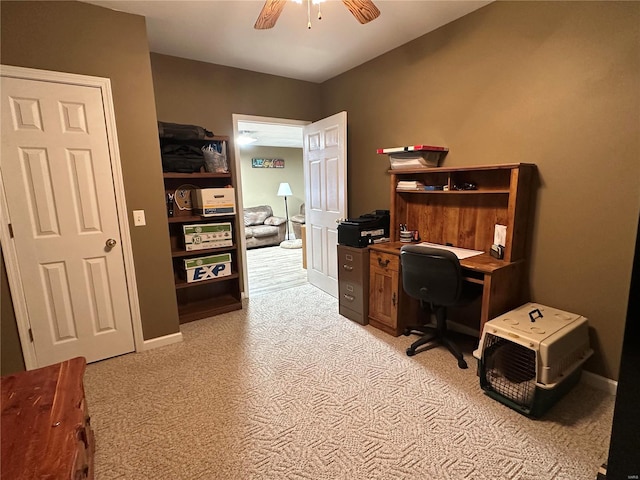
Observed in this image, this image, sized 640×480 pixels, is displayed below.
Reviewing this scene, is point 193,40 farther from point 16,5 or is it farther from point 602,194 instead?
point 602,194

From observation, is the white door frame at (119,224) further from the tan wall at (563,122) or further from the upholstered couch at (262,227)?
the upholstered couch at (262,227)

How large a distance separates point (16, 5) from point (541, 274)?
388 centimetres

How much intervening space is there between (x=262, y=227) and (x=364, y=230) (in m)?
4.17

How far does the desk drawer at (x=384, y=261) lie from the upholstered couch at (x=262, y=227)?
4.15 meters

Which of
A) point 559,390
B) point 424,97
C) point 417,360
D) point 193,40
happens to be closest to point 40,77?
point 193,40

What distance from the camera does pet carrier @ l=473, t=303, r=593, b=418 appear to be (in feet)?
5.61

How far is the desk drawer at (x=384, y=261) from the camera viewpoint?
2.58 m

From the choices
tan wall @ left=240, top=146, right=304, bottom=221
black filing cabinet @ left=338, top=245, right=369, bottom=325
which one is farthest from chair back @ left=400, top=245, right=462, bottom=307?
tan wall @ left=240, top=146, right=304, bottom=221

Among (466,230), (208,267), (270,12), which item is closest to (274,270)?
(208,267)

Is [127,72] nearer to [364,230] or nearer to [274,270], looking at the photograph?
[364,230]

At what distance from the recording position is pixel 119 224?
238 cm

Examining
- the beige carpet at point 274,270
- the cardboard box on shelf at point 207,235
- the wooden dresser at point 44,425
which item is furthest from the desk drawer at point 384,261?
the wooden dresser at point 44,425

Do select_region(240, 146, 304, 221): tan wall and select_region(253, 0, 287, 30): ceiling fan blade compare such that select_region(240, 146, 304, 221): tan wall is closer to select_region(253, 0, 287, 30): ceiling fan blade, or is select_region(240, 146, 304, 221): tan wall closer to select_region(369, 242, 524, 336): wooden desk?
select_region(369, 242, 524, 336): wooden desk

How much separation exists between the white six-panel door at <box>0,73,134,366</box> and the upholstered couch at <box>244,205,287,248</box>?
4102 millimetres
